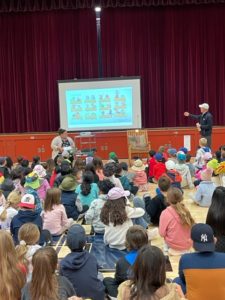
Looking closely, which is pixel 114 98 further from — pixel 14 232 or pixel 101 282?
pixel 101 282

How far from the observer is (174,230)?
507 centimetres

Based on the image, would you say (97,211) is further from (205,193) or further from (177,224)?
(205,193)

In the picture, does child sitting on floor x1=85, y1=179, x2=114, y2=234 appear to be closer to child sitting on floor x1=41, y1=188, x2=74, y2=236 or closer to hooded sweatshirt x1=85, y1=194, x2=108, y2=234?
hooded sweatshirt x1=85, y1=194, x2=108, y2=234

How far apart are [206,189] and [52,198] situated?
260 cm

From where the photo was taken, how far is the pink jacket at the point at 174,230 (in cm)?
505

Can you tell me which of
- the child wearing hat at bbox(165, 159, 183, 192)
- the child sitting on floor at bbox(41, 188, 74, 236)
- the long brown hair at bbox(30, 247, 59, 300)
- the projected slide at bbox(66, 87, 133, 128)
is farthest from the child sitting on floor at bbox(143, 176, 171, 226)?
the projected slide at bbox(66, 87, 133, 128)

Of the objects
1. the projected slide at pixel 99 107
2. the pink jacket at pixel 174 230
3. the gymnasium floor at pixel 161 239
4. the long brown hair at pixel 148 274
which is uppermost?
the projected slide at pixel 99 107

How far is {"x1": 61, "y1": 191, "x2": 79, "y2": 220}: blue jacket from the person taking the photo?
638cm

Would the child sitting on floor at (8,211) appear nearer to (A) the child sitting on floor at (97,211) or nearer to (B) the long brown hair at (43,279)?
(A) the child sitting on floor at (97,211)

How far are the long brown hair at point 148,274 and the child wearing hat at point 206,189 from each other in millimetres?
4459

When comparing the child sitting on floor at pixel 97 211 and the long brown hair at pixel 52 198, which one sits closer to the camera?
the long brown hair at pixel 52 198

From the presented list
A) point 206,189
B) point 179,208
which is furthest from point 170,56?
point 179,208

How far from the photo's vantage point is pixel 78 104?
39.8 ft

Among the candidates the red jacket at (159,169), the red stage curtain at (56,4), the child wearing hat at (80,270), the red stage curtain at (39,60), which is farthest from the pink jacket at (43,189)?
the red stage curtain at (56,4)
